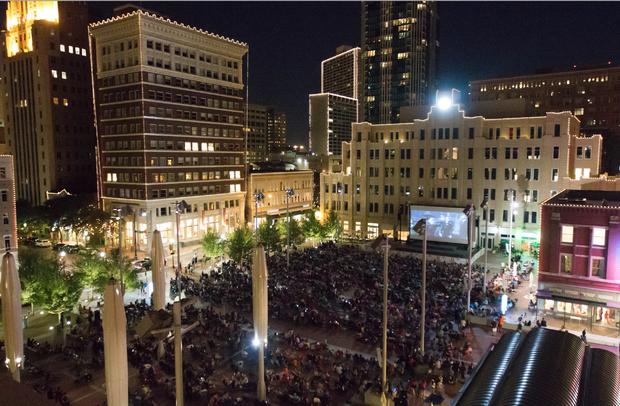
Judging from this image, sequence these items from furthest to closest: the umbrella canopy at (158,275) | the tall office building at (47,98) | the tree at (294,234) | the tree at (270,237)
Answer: the tall office building at (47,98) → the tree at (294,234) → the tree at (270,237) → the umbrella canopy at (158,275)

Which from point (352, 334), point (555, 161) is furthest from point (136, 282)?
point (555, 161)

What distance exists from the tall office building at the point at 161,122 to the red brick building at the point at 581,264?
4746cm

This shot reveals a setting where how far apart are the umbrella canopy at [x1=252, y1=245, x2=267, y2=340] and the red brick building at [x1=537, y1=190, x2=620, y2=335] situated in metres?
23.5

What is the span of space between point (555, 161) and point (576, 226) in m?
27.1

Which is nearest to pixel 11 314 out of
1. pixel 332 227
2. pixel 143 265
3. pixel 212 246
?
pixel 143 265

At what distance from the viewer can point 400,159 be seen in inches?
2670

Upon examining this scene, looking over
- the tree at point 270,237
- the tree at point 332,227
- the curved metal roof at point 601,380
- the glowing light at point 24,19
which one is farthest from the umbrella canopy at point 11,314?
the glowing light at point 24,19

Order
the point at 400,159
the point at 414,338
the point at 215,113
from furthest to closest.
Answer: the point at 215,113
the point at 400,159
the point at 414,338

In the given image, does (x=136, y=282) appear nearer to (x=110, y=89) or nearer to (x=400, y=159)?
(x=110, y=89)

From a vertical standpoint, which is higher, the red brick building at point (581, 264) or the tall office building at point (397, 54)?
the tall office building at point (397, 54)

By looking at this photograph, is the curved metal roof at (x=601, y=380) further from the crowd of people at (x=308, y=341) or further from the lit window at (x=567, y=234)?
the lit window at (x=567, y=234)

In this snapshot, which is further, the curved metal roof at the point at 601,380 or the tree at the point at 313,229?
the tree at the point at 313,229

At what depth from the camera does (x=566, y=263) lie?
1334 inches

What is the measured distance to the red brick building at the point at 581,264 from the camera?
3188 cm
